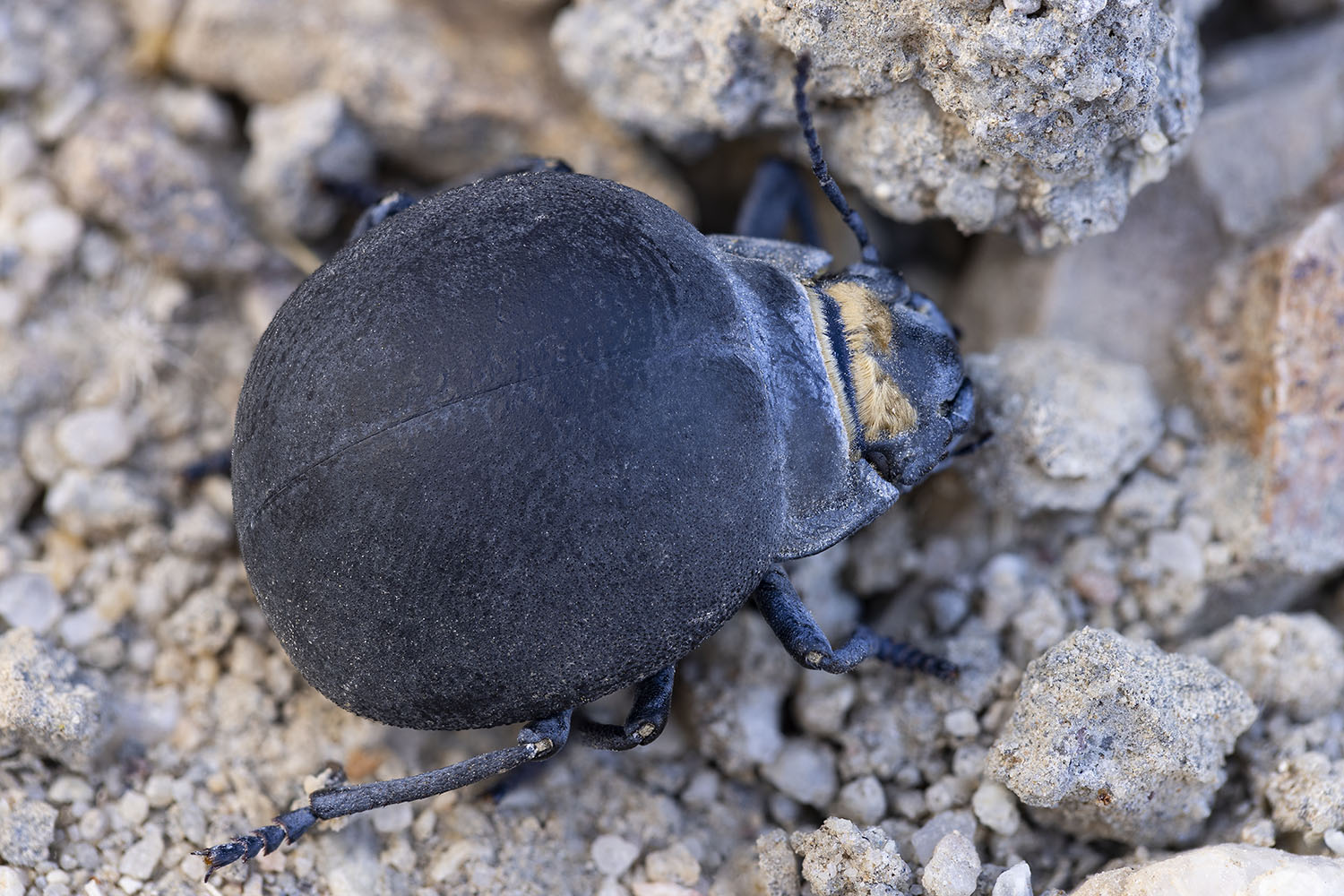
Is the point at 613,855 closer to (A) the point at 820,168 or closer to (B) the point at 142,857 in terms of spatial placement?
(B) the point at 142,857

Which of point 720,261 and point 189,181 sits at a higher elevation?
point 720,261

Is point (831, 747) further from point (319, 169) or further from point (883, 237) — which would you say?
point (319, 169)

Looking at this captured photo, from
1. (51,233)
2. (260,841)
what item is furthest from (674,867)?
(51,233)

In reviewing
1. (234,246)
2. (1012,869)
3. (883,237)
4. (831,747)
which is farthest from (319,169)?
(1012,869)

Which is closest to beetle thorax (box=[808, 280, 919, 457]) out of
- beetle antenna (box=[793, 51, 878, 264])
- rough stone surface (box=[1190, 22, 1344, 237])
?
beetle antenna (box=[793, 51, 878, 264])

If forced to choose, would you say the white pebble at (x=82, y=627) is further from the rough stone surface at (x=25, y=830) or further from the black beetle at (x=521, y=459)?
the black beetle at (x=521, y=459)

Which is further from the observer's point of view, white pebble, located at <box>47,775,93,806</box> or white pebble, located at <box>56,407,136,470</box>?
white pebble, located at <box>56,407,136,470</box>

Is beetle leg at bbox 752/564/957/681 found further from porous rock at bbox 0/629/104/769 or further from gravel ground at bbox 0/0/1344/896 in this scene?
porous rock at bbox 0/629/104/769
